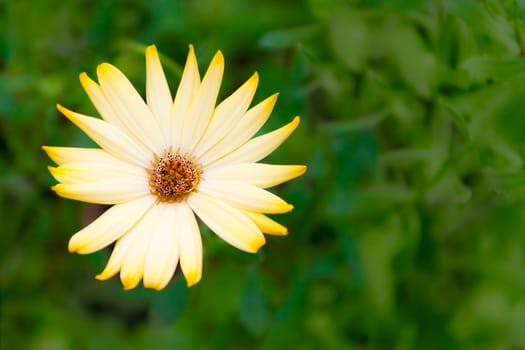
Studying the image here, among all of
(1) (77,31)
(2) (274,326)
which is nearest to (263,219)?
(2) (274,326)

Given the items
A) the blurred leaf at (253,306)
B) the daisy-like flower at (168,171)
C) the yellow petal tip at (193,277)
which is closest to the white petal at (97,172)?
the daisy-like flower at (168,171)

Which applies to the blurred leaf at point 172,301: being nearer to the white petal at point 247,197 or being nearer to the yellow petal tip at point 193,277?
the white petal at point 247,197

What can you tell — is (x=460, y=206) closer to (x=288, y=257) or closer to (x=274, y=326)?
(x=288, y=257)

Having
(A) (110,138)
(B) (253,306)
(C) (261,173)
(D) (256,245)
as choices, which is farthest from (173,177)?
(B) (253,306)

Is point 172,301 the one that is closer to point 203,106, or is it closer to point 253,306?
point 253,306

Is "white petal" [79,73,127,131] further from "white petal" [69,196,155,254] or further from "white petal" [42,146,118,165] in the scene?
"white petal" [69,196,155,254]

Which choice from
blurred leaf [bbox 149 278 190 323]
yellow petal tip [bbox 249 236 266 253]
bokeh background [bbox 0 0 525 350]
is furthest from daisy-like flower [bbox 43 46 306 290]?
blurred leaf [bbox 149 278 190 323]
